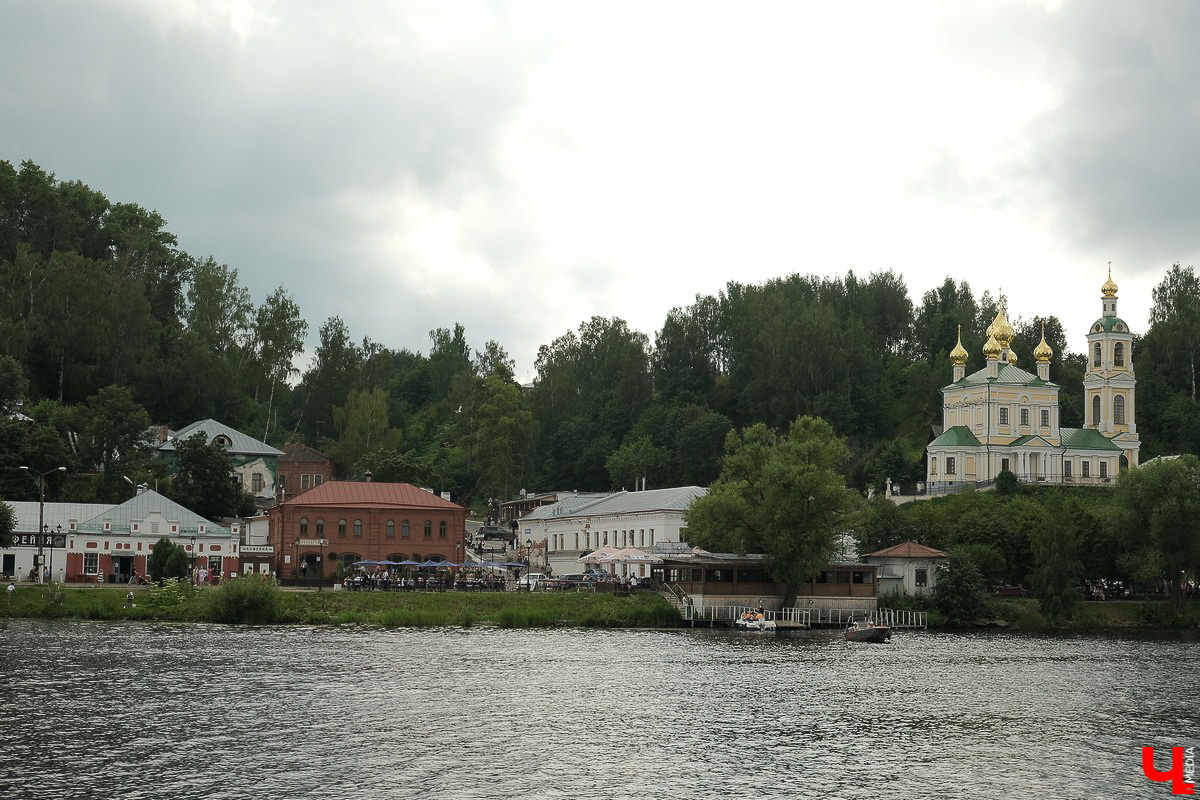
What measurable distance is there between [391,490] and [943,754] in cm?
7642

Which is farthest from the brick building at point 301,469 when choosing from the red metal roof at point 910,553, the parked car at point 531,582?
the red metal roof at point 910,553

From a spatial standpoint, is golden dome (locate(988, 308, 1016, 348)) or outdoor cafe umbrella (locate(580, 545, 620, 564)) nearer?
outdoor cafe umbrella (locate(580, 545, 620, 564))

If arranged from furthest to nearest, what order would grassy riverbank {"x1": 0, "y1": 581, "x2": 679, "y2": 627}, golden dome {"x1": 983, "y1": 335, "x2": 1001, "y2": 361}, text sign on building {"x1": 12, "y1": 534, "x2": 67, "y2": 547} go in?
golden dome {"x1": 983, "y1": 335, "x2": 1001, "y2": 361}
text sign on building {"x1": 12, "y1": 534, "x2": 67, "y2": 547}
grassy riverbank {"x1": 0, "y1": 581, "x2": 679, "y2": 627}

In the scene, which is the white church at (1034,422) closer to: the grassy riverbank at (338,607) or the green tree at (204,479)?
the grassy riverbank at (338,607)

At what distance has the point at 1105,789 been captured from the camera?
33750 millimetres

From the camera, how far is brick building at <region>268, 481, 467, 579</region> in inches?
4163

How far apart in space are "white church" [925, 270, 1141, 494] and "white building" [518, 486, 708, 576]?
28.2 metres

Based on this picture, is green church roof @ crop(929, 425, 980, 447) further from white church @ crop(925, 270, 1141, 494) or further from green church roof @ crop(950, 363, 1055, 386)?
green church roof @ crop(950, 363, 1055, 386)

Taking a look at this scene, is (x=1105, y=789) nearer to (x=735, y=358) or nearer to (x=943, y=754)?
(x=943, y=754)

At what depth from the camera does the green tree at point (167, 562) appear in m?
86.0

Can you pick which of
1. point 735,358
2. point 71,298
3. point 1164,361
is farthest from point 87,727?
point 1164,361

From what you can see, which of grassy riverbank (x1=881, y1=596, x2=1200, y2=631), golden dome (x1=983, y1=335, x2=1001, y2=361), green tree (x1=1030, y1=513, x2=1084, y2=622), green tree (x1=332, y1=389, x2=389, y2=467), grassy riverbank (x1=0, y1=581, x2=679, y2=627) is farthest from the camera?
green tree (x1=332, y1=389, x2=389, y2=467)

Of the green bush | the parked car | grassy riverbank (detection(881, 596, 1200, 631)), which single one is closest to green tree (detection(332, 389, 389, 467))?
the parked car

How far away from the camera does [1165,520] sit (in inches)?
3492
